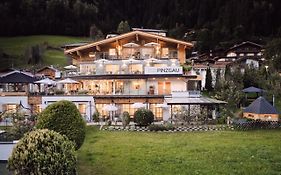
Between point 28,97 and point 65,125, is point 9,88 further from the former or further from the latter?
point 65,125

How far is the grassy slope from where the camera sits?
302 feet

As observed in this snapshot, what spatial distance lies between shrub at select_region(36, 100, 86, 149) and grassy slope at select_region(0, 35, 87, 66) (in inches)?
2730

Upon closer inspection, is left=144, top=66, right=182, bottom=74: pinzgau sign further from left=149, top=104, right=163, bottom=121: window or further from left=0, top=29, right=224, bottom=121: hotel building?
left=149, top=104, right=163, bottom=121: window

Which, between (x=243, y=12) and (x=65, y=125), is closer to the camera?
(x=65, y=125)

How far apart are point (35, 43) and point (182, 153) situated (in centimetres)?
8830

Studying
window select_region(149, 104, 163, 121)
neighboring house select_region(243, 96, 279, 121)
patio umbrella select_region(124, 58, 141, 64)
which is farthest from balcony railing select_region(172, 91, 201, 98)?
patio umbrella select_region(124, 58, 141, 64)

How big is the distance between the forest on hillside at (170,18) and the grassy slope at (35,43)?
154 inches

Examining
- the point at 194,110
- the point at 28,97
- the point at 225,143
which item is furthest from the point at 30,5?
the point at 225,143

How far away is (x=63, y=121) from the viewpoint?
1981 centimetres

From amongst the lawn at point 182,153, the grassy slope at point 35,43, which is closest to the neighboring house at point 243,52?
the grassy slope at point 35,43

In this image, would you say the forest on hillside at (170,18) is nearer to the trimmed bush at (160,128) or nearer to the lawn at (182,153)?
the trimmed bush at (160,128)

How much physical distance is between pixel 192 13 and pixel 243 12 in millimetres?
21578

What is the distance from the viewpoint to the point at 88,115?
39688 mm

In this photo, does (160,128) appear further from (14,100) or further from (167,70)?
(14,100)
